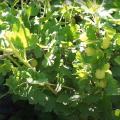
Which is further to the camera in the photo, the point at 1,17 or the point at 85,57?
the point at 1,17

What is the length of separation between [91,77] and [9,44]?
28 centimetres

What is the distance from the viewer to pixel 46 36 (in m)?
1.25

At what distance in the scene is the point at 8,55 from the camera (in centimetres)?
121

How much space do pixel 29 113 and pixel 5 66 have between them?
377 millimetres

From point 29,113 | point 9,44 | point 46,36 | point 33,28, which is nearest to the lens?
point 9,44

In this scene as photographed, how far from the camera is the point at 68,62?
1302 millimetres

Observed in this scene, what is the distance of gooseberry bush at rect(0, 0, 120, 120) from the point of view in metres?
1.17

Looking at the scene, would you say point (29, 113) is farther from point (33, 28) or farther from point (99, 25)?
point (99, 25)

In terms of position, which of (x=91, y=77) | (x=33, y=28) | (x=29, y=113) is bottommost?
(x=29, y=113)

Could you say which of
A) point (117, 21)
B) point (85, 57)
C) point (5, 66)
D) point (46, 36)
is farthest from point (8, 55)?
point (117, 21)

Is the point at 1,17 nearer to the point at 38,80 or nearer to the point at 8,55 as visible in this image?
the point at 8,55

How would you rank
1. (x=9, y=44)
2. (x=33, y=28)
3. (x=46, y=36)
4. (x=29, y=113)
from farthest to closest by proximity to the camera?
(x=29, y=113) < (x=33, y=28) < (x=46, y=36) < (x=9, y=44)

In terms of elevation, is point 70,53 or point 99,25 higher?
point 99,25

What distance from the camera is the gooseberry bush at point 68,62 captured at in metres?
1.17
